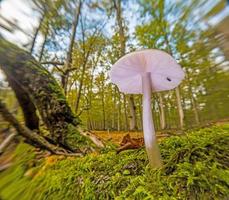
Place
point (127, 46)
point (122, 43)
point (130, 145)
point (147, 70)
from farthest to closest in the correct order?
point (127, 46) < point (122, 43) < point (130, 145) < point (147, 70)

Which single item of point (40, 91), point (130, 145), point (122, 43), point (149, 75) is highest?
point (122, 43)

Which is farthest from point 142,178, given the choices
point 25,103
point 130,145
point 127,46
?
point 127,46

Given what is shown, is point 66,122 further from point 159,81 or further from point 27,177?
point 159,81

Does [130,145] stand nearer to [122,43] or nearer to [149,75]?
[149,75]

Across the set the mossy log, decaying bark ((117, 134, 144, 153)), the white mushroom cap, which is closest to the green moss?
decaying bark ((117, 134, 144, 153))

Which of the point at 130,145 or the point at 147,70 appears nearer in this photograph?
the point at 147,70

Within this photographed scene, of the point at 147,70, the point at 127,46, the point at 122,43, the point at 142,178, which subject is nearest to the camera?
the point at 142,178
